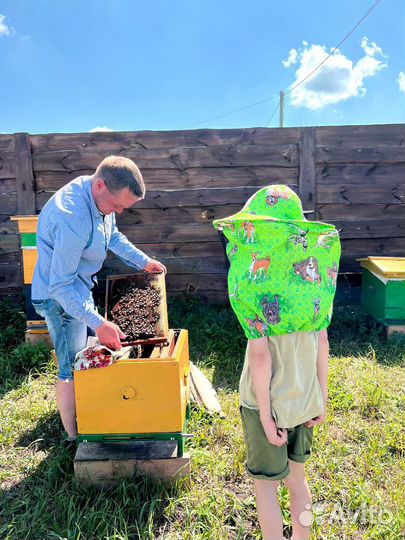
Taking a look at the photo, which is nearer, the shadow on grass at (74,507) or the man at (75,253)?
the shadow on grass at (74,507)

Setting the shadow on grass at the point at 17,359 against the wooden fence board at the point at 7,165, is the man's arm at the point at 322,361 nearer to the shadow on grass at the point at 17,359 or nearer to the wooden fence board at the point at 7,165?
the shadow on grass at the point at 17,359

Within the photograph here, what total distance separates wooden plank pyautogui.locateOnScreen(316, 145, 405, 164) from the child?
3558 mm

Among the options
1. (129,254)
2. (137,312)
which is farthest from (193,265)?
(137,312)

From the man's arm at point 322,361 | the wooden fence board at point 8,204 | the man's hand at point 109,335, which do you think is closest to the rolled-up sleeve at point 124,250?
the man's hand at point 109,335

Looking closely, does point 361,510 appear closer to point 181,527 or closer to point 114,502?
point 181,527

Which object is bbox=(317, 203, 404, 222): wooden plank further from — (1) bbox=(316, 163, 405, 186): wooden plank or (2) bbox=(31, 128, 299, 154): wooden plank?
(2) bbox=(31, 128, 299, 154): wooden plank

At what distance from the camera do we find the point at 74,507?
7.06 ft

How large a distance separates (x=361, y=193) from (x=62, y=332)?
376 centimetres

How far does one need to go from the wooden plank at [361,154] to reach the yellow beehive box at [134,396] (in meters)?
3.43

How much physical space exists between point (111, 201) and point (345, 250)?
3.38 meters

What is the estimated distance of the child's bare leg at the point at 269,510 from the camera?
167cm

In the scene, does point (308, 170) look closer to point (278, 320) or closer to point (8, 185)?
point (8, 185)

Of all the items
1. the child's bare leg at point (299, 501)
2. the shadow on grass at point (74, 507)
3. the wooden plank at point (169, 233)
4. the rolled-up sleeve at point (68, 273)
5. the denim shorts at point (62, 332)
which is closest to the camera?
the child's bare leg at point (299, 501)

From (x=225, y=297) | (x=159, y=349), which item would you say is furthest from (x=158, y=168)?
(x=159, y=349)
